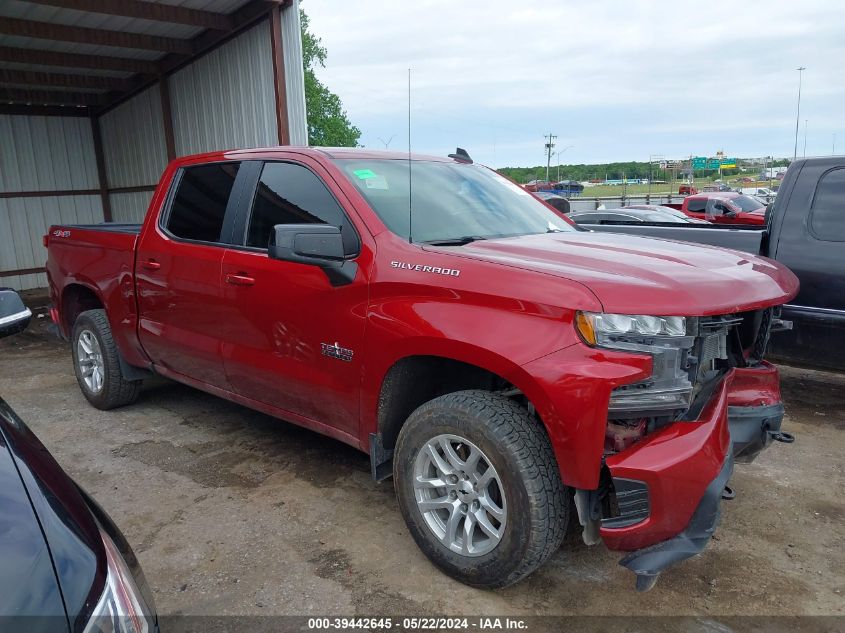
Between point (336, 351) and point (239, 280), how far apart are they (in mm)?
826

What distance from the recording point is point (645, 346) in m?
2.33

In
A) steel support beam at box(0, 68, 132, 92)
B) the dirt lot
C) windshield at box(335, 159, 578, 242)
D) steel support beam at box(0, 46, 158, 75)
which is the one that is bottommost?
the dirt lot

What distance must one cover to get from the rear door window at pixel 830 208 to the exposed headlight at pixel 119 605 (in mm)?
4643

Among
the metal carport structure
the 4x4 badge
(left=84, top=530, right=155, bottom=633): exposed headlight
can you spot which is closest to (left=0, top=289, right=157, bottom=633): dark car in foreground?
(left=84, top=530, right=155, bottom=633): exposed headlight

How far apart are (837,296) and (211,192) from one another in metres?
4.10

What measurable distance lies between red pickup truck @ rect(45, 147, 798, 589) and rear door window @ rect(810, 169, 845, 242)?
181cm

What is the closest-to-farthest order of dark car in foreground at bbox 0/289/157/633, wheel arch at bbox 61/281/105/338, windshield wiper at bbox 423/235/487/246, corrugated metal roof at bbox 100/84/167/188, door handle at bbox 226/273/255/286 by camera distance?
1. dark car in foreground at bbox 0/289/157/633
2. windshield wiper at bbox 423/235/487/246
3. door handle at bbox 226/273/255/286
4. wheel arch at bbox 61/281/105/338
5. corrugated metal roof at bbox 100/84/167/188

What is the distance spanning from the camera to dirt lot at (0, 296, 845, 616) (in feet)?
8.95

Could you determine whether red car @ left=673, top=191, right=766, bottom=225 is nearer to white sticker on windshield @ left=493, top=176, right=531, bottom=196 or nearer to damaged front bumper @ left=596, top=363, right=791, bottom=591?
white sticker on windshield @ left=493, top=176, right=531, bottom=196

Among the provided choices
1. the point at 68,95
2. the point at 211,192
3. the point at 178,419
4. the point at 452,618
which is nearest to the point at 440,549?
the point at 452,618

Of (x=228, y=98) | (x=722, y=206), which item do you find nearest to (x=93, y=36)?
(x=228, y=98)

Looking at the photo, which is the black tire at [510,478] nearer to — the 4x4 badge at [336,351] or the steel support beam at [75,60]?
the 4x4 badge at [336,351]

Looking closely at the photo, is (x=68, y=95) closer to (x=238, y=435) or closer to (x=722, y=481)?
(x=238, y=435)

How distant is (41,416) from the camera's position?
16.9ft
